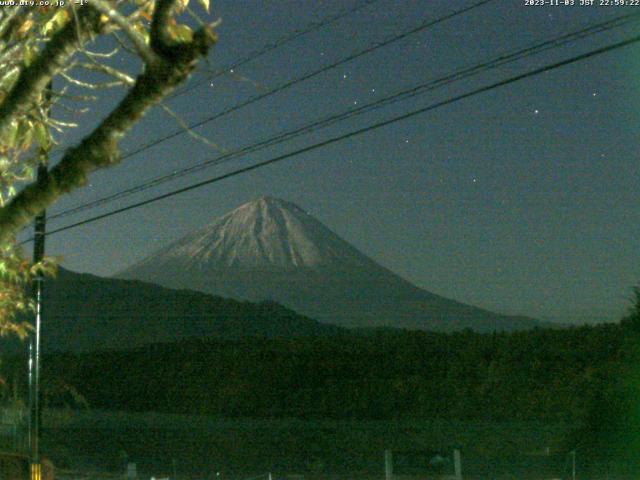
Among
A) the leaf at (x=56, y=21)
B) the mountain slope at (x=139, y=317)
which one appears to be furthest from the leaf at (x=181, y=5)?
the mountain slope at (x=139, y=317)

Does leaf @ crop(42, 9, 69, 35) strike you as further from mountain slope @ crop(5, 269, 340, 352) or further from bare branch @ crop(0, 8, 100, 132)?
mountain slope @ crop(5, 269, 340, 352)

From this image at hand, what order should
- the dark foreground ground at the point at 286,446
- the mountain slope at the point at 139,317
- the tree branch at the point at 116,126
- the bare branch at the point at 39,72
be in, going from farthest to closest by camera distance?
the mountain slope at the point at 139,317 < the dark foreground ground at the point at 286,446 < the bare branch at the point at 39,72 < the tree branch at the point at 116,126

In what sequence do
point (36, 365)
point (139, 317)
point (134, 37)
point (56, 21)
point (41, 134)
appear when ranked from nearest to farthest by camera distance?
point (134, 37), point (41, 134), point (56, 21), point (36, 365), point (139, 317)

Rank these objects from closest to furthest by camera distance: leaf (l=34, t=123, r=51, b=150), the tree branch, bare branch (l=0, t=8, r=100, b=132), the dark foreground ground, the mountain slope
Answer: the tree branch < bare branch (l=0, t=8, r=100, b=132) < leaf (l=34, t=123, r=51, b=150) < the dark foreground ground < the mountain slope

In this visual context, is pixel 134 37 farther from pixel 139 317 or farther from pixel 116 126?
pixel 139 317

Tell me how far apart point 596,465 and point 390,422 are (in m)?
28.5

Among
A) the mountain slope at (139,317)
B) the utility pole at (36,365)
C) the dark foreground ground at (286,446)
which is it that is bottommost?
the dark foreground ground at (286,446)

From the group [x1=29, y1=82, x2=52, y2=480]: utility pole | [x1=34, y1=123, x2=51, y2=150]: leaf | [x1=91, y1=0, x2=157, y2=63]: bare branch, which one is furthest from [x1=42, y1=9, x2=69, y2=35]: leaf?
[x1=29, y1=82, x2=52, y2=480]: utility pole

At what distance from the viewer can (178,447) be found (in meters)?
36.8

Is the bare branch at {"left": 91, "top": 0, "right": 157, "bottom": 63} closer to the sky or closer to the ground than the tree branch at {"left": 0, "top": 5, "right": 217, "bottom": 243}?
closer to the sky

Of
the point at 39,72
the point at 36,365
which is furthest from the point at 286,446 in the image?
the point at 39,72

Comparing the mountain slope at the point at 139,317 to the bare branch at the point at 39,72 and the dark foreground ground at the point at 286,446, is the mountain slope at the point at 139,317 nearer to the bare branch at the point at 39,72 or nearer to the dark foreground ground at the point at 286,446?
the dark foreground ground at the point at 286,446

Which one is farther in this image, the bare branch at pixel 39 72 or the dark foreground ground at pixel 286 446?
the dark foreground ground at pixel 286 446

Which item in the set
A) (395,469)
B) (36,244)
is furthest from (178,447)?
(36,244)
